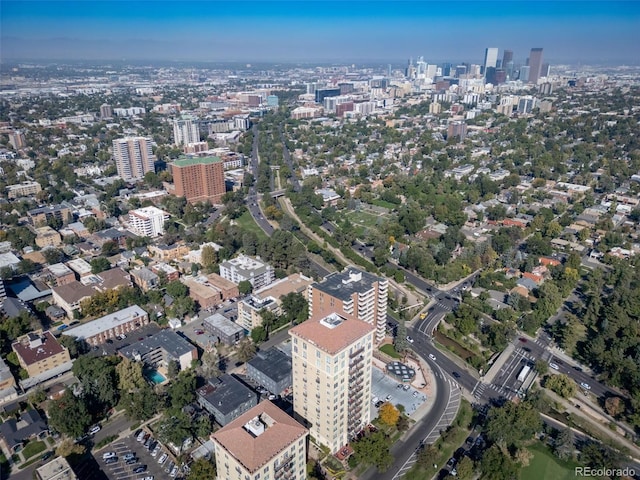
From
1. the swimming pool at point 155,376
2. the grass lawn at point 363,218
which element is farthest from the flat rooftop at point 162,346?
the grass lawn at point 363,218

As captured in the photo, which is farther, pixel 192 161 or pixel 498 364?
pixel 192 161

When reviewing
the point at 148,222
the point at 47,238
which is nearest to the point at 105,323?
the point at 148,222

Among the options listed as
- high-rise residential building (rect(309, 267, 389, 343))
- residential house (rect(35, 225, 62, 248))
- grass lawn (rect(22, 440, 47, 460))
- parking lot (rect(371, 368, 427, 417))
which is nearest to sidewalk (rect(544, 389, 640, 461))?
A: parking lot (rect(371, 368, 427, 417))

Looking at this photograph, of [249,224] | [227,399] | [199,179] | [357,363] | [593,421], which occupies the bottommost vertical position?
[593,421]

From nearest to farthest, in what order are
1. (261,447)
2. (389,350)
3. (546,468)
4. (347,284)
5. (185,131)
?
(261,447), (546,468), (347,284), (389,350), (185,131)

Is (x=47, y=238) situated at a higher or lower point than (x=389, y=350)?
higher

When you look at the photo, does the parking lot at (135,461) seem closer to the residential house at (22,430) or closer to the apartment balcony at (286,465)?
the residential house at (22,430)

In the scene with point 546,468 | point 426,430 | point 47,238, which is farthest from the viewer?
point 47,238

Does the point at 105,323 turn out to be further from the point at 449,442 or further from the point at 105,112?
the point at 105,112
